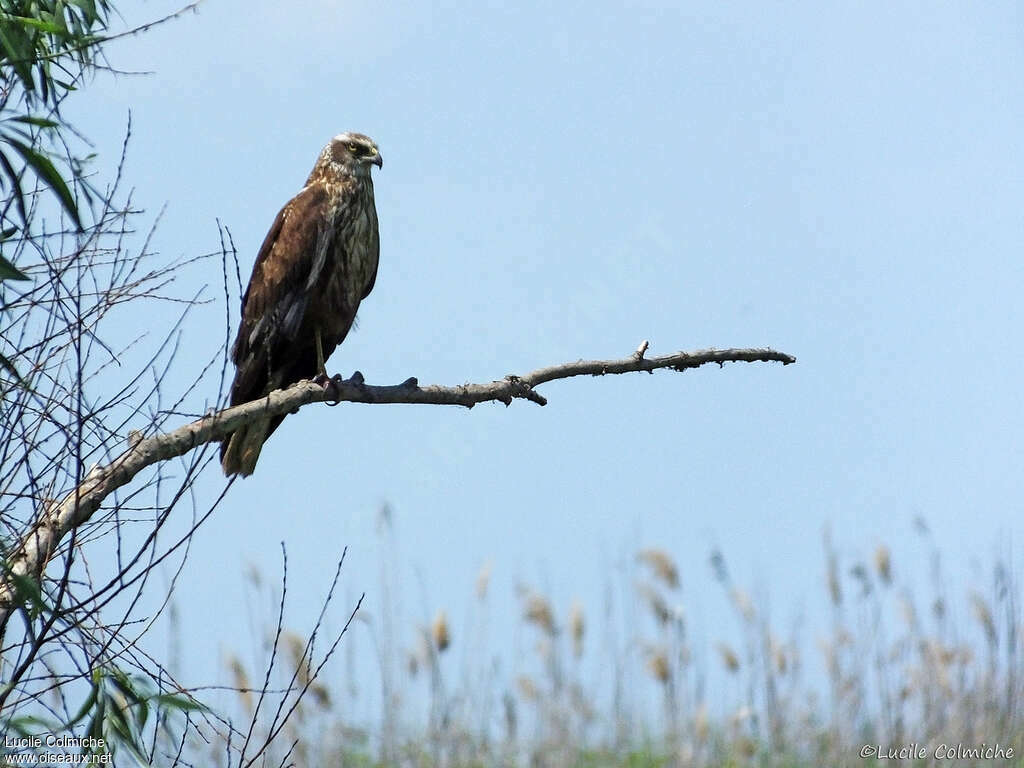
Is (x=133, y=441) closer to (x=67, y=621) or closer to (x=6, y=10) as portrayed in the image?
(x=67, y=621)

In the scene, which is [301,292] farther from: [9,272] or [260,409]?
[9,272]

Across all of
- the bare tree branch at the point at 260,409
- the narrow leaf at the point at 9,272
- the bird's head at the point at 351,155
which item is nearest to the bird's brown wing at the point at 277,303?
the bird's head at the point at 351,155

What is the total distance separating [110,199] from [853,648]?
392cm

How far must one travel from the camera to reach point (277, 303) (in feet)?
14.0

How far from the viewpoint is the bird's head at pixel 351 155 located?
4.66 m

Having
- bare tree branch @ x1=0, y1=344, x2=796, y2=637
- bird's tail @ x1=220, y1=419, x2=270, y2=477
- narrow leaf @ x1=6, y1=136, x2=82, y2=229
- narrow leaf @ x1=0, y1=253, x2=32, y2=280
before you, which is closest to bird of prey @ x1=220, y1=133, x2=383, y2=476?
bird's tail @ x1=220, y1=419, x2=270, y2=477

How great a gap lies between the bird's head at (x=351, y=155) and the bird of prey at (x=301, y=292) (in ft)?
0.22

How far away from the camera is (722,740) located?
205 inches

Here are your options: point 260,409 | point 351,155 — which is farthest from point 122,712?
point 351,155

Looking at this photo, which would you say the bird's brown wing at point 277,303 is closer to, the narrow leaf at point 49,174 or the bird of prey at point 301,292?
the bird of prey at point 301,292

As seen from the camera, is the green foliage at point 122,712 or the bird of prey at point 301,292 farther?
the bird of prey at point 301,292

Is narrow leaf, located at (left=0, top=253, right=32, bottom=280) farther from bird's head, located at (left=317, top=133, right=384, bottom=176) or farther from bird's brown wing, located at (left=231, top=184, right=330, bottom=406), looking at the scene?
bird's head, located at (left=317, top=133, right=384, bottom=176)

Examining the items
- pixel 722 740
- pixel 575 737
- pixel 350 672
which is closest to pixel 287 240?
pixel 350 672

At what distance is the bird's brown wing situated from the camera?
426cm
